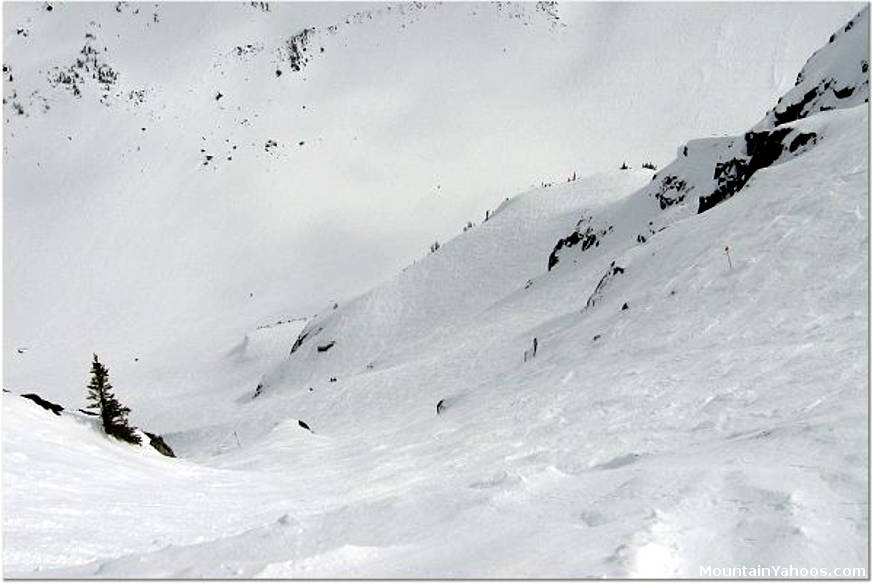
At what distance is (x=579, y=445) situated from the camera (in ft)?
34.0

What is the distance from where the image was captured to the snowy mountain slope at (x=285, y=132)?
5950cm

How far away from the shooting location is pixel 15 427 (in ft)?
44.5

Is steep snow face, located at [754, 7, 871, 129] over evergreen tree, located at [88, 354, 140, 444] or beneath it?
over

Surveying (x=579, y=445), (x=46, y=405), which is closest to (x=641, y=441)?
(x=579, y=445)

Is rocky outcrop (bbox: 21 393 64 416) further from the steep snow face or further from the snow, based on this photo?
the steep snow face

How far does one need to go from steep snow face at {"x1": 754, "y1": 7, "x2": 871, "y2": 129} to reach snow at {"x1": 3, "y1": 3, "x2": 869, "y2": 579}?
310 millimetres

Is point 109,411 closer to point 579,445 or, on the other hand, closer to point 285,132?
point 579,445

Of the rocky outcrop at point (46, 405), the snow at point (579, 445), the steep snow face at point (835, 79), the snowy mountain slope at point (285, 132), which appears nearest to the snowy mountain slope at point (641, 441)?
the snow at point (579, 445)

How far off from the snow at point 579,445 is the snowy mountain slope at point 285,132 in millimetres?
30684

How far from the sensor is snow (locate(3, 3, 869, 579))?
5633 millimetres

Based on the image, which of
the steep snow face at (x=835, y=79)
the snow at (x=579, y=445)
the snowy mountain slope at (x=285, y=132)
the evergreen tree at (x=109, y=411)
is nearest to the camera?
the snow at (x=579, y=445)

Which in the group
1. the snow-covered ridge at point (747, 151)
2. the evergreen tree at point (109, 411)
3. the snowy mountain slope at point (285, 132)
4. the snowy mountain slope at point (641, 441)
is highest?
the snowy mountain slope at point (285, 132)

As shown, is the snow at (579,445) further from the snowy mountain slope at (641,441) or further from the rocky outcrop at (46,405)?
the rocky outcrop at (46,405)

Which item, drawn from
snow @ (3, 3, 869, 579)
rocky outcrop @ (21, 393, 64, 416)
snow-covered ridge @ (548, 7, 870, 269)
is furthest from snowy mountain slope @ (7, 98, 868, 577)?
rocky outcrop @ (21, 393, 64, 416)
